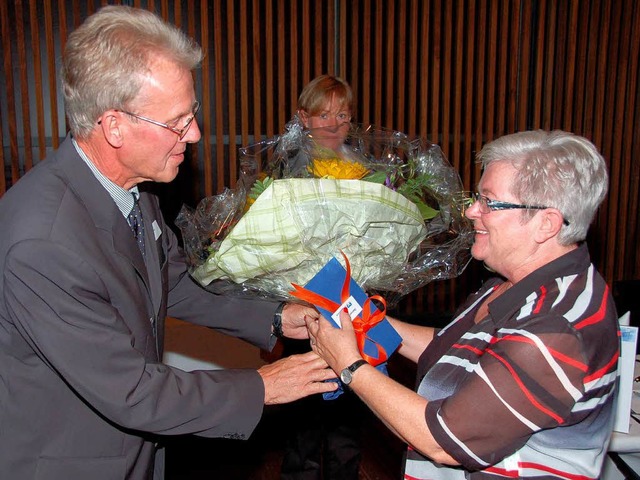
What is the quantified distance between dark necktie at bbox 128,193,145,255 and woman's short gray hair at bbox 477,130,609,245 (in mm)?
1045

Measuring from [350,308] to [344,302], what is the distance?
0.09ft

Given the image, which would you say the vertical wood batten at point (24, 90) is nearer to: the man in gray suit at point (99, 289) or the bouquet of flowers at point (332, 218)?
the bouquet of flowers at point (332, 218)

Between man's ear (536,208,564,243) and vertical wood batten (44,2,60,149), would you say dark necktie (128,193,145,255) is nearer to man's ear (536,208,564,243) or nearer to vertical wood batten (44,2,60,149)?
man's ear (536,208,564,243)

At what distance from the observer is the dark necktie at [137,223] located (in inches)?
76.5

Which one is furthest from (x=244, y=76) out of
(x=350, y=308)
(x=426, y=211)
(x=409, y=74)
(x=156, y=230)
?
(x=350, y=308)

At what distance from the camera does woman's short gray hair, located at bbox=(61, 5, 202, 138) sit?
1.62 meters

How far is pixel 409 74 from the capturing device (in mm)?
5941

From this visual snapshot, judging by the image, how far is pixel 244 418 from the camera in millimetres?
1795

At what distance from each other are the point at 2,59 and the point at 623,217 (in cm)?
554

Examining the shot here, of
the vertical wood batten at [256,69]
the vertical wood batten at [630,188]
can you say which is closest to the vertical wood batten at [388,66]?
the vertical wood batten at [256,69]

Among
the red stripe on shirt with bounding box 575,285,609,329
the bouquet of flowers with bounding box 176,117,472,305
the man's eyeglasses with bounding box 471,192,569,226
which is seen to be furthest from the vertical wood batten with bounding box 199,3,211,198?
the red stripe on shirt with bounding box 575,285,609,329

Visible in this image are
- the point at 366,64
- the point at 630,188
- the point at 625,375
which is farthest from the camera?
the point at 630,188

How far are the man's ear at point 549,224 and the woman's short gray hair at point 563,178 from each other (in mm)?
13

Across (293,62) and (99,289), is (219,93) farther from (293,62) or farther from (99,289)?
(99,289)
